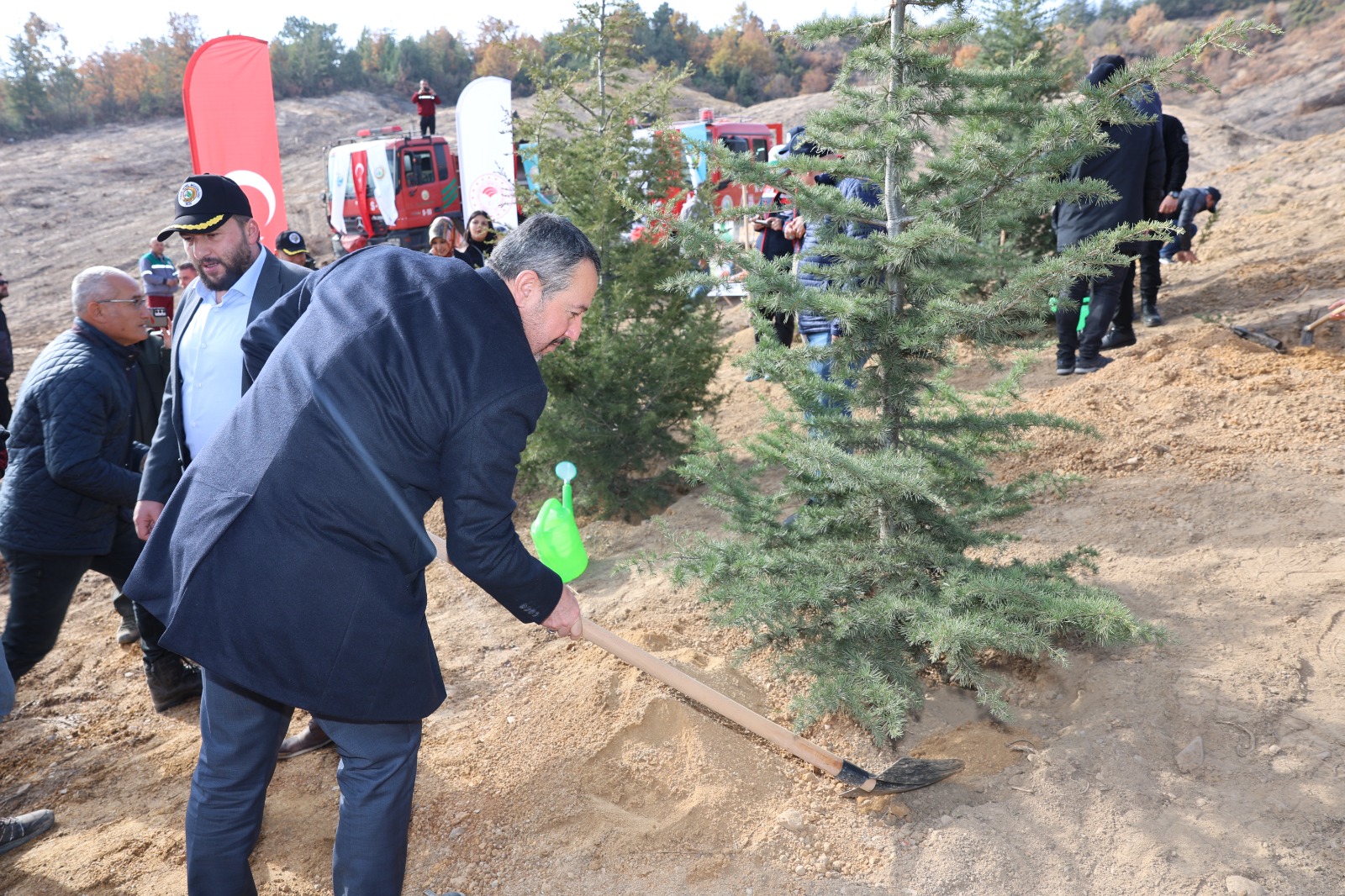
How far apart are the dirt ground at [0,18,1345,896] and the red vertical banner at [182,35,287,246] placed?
20.5ft

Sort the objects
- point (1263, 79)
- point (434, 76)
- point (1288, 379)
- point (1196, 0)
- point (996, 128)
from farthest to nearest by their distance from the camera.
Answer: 1. point (434, 76)
2. point (1196, 0)
3. point (1263, 79)
4. point (1288, 379)
5. point (996, 128)

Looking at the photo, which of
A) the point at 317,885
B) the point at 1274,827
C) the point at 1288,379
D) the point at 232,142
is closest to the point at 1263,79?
the point at 1288,379

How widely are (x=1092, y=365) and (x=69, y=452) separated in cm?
571

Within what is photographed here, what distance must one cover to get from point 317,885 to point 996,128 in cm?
322

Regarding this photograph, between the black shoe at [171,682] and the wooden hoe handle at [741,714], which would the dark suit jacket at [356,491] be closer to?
the wooden hoe handle at [741,714]

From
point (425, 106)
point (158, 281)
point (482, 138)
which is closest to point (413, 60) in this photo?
point (425, 106)

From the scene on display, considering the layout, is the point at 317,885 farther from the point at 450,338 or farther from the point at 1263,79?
the point at 1263,79

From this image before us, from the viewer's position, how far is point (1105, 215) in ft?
18.1

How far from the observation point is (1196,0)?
3167 centimetres

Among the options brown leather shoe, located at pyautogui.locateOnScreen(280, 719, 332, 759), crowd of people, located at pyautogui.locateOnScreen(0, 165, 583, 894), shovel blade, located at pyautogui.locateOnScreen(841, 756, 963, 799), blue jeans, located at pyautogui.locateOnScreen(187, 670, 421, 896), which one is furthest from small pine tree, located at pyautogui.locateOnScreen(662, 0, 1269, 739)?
brown leather shoe, located at pyautogui.locateOnScreen(280, 719, 332, 759)

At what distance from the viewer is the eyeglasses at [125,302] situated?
346cm

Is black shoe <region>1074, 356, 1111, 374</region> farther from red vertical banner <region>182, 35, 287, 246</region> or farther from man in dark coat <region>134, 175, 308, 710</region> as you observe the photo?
red vertical banner <region>182, 35, 287, 246</region>

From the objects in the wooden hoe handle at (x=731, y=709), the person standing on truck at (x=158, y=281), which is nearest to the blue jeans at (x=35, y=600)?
the wooden hoe handle at (x=731, y=709)

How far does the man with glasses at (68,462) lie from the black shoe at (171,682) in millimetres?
437
